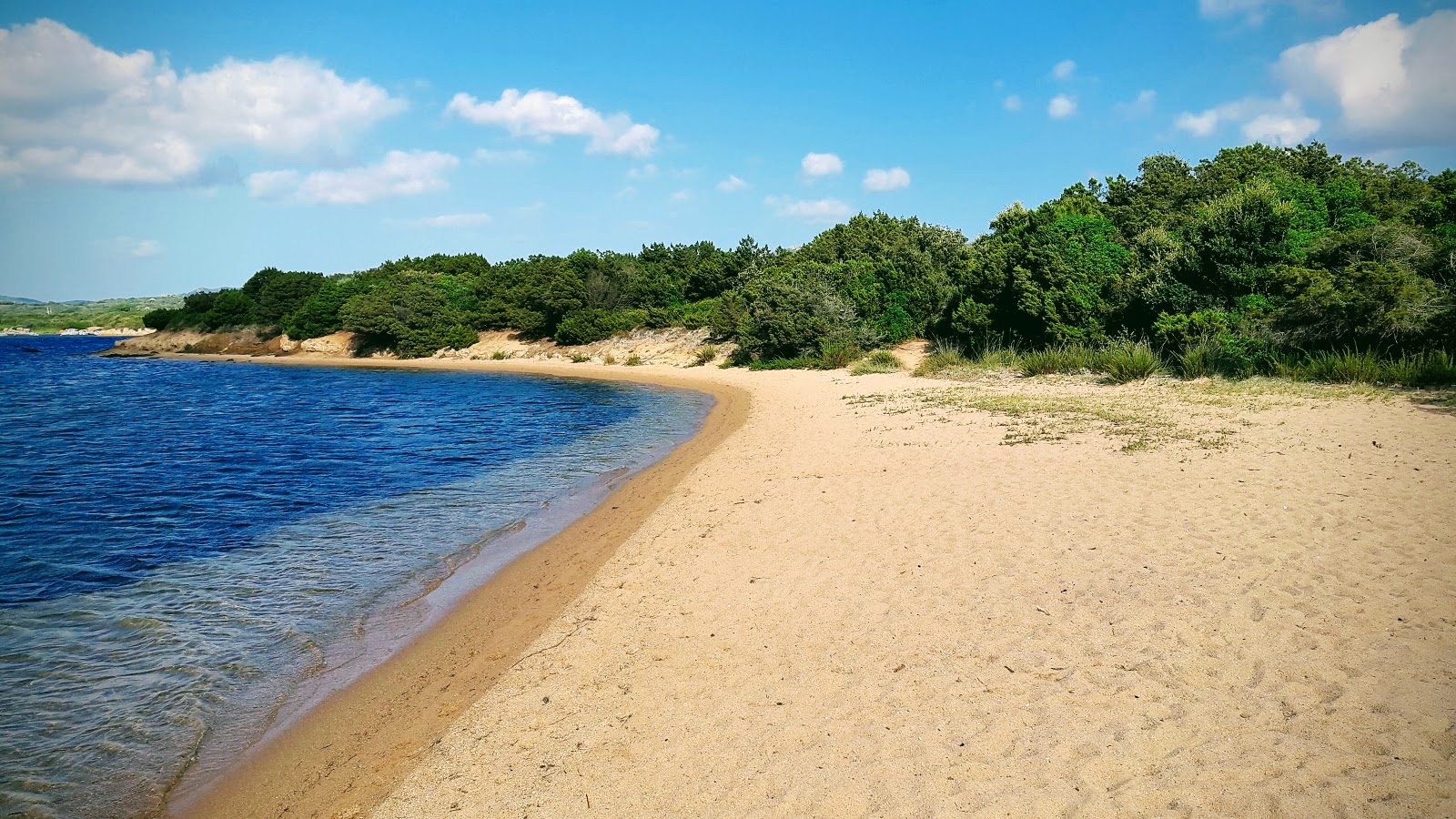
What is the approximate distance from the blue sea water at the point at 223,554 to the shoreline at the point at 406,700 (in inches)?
11.5

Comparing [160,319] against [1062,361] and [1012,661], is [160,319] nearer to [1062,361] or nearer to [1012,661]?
[1062,361]

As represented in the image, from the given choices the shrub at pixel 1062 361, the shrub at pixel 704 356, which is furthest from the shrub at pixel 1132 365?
the shrub at pixel 704 356

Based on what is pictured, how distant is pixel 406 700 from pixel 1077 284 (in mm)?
23215

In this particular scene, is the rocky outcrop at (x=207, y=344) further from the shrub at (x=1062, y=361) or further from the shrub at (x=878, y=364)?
the shrub at (x=1062, y=361)

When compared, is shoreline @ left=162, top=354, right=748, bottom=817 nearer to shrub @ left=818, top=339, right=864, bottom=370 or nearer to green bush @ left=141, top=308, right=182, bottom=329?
shrub @ left=818, top=339, right=864, bottom=370

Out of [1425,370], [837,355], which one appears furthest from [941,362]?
[1425,370]

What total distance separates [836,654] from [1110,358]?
17.4 meters

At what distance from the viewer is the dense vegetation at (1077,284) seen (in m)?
17.5

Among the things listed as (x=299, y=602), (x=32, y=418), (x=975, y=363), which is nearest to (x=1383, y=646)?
(x=299, y=602)

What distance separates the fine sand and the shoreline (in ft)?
0.09

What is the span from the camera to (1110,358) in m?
19.8

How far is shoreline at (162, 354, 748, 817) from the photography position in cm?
465

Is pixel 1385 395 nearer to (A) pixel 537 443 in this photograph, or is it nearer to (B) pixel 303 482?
(A) pixel 537 443

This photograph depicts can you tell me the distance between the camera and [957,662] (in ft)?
16.9
